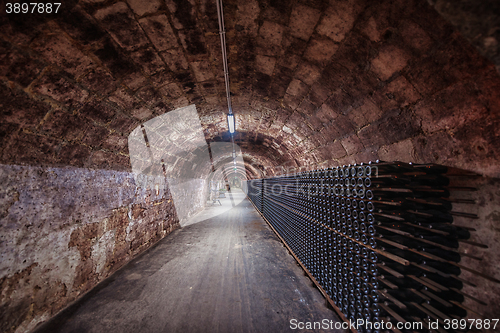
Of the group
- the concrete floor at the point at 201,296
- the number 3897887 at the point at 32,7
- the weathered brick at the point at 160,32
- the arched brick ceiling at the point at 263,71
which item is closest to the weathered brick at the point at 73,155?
the arched brick ceiling at the point at 263,71

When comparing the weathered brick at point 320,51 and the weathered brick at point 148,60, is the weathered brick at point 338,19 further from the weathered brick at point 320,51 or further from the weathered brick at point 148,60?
the weathered brick at point 148,60

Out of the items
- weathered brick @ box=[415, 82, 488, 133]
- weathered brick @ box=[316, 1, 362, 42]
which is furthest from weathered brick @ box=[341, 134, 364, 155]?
weathered brick @ box=[316, 1, 362, 42]

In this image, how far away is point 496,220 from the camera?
1.67 metres

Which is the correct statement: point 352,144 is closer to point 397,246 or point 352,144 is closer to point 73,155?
point 397,246

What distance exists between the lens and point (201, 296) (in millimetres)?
3201

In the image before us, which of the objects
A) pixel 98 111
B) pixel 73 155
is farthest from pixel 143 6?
pixel 73 155

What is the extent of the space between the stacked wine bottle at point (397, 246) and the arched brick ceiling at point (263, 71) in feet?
1.96

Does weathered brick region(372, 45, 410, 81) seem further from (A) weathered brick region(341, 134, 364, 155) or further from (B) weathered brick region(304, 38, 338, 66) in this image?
(A) weathered brick region(341, 134, 364, 155)

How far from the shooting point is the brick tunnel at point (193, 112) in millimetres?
1743

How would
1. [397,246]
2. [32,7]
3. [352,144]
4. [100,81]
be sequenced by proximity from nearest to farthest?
[32,7] < [397,246] < [100,81] < [352,144]

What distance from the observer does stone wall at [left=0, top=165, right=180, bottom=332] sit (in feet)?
7.70

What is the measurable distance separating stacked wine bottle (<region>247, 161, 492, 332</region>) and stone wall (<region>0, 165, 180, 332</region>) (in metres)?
4.37

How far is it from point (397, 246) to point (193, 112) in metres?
4.65

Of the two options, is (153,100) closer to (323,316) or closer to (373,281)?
(373,281)
